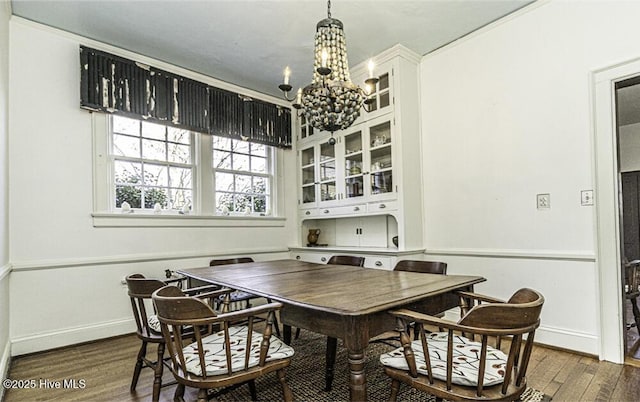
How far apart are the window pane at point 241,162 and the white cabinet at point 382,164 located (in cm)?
93

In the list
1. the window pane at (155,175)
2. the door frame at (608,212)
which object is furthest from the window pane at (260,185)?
the door frame at (608,212)

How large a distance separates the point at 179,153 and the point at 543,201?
3.75m

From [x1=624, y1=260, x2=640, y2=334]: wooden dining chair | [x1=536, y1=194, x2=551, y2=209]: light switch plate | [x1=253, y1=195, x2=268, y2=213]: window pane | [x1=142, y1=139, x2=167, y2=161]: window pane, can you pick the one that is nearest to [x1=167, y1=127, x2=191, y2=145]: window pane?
[x1=142, y1=139, x2=167, y2=161]: window pane

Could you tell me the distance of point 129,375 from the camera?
2.45 m

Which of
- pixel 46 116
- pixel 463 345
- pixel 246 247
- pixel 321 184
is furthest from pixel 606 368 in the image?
pixel 46 116

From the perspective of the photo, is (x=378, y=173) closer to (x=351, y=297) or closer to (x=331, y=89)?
(x=331, y=89)

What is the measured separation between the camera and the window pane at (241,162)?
4480 millimetres

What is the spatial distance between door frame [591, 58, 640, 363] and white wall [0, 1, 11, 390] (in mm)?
4250

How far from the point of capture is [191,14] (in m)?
2.96

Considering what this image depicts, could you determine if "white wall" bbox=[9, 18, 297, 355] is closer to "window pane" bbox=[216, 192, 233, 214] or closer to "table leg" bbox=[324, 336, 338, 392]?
"window pane" bbox=[216, 192, 233, 214]

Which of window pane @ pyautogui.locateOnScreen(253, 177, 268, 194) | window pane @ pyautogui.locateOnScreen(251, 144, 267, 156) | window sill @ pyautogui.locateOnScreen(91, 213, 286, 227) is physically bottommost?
window sill @ pyautogui.locateOnScreen(91, 213, 286, 227)

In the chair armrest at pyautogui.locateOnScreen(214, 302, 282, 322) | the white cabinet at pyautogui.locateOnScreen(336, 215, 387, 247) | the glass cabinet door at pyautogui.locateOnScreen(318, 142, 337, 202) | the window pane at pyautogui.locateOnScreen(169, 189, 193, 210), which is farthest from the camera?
the glass cabinet door at pyautogui.locateOnScreen(318, 142, 337, 202)

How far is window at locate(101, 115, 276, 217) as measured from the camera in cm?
351

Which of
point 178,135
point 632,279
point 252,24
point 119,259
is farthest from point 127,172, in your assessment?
point 632,279
